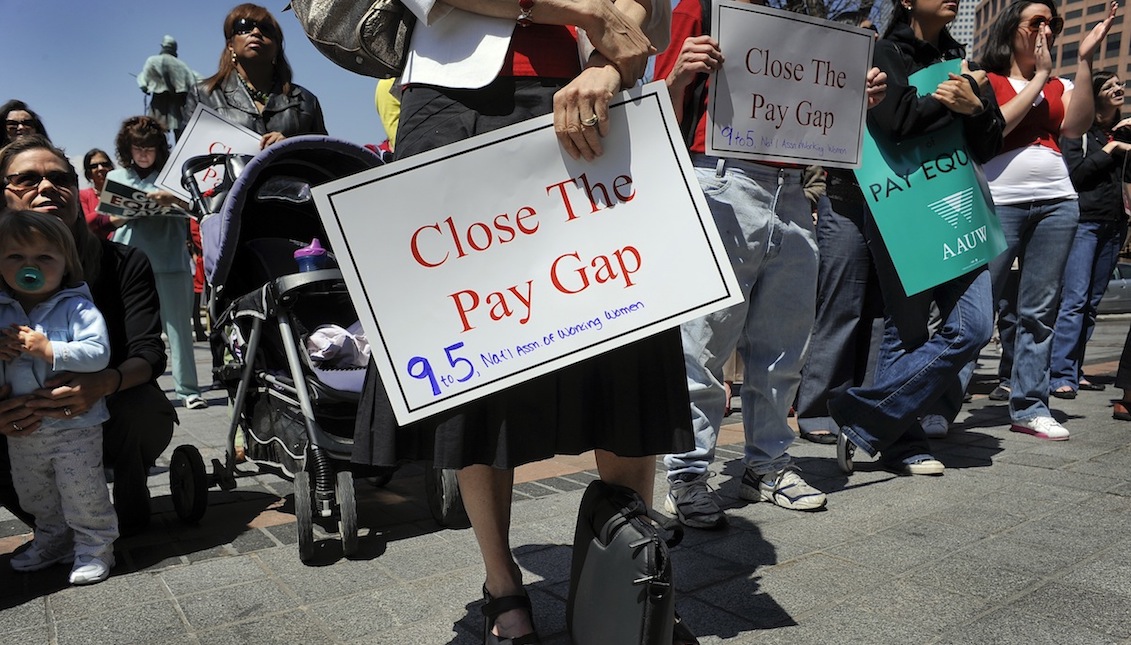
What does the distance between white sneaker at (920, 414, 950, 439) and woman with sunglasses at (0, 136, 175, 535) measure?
356 centimetres

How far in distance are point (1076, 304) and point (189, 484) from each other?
210 inches

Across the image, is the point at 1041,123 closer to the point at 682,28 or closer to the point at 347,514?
the point at 682,28

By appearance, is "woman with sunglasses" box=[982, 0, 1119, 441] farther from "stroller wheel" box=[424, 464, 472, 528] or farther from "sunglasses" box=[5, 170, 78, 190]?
"sunglasses" box=[5, 170, 78, 190]

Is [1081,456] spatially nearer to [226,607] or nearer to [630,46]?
Result: [630,46]

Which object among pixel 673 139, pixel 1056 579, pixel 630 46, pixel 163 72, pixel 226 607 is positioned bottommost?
pixel 1056 579

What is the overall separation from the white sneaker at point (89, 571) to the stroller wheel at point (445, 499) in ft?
3.40

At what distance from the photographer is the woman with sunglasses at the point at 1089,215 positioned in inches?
223

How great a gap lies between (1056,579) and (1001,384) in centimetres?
406

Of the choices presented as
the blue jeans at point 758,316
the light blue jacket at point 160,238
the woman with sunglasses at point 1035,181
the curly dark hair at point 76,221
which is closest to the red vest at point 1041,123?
the woman with sunglasses at point 1035,181

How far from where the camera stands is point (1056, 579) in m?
2.44

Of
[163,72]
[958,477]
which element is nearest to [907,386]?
[958,477]

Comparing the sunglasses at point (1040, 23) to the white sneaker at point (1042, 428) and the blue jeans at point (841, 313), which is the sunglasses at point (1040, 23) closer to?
the blue jeans at point (841, 313)

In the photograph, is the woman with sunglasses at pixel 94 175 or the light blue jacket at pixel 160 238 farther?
the woman with sunglasses at pixel 94 175

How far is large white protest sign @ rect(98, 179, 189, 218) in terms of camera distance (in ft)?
17.4
